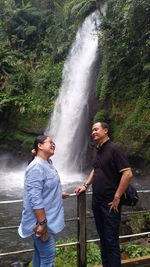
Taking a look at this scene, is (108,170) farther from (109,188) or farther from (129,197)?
(129,197)

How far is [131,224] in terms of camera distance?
25.8 feet

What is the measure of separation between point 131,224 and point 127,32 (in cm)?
744

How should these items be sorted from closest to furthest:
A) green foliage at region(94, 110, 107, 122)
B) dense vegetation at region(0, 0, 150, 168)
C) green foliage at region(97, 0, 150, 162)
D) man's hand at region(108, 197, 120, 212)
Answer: man's hand at region(108, 197, 120, 212), green foliage at region(97, 0, 150, 162), dense vegetation at region(0, 0, 150, 168), green foliage at region(94, 110, 107, 122)

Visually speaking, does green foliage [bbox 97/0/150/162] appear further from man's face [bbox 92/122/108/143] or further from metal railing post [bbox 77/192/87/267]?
man's face [bbox 92/122/108/143]

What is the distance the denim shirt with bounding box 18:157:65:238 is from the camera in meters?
3.43

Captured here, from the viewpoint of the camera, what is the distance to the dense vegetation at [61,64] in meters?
12.8

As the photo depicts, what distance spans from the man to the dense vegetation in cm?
846

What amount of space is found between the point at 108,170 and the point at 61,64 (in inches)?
625

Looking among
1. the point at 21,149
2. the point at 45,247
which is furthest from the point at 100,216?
the point at 21,149

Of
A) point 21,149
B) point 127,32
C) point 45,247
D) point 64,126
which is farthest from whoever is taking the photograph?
point 21,149

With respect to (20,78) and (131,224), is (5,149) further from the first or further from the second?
(131,224)

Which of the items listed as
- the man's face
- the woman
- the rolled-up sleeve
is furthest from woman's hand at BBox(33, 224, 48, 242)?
the man's face

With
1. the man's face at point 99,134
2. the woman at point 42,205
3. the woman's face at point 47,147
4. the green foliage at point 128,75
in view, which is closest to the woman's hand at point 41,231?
the woman at point 42,205

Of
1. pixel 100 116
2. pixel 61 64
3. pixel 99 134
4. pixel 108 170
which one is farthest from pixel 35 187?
pixel 61 64
